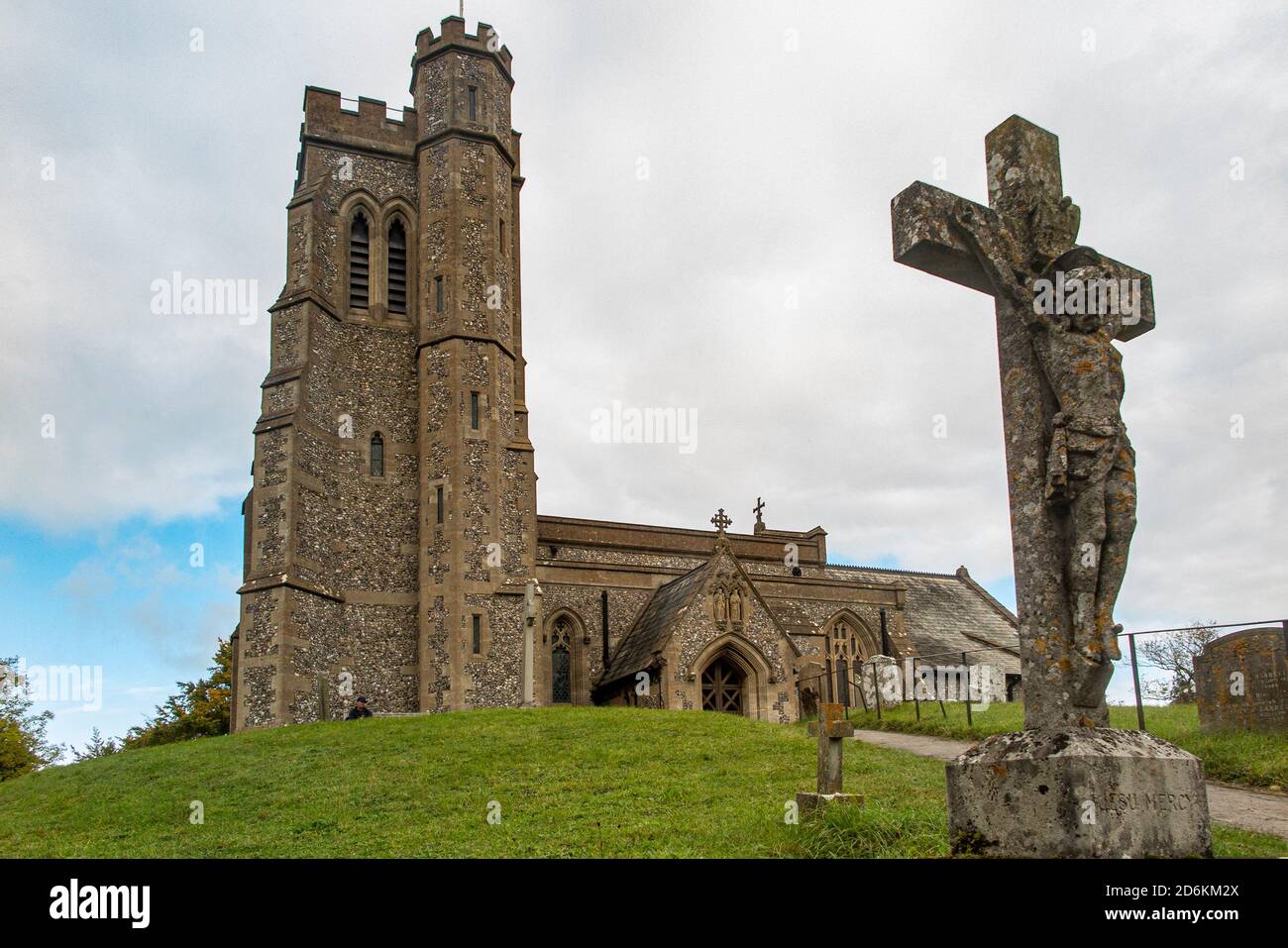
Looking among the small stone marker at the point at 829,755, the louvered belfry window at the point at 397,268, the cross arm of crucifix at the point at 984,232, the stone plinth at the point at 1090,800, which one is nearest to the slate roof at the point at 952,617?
the louvered belfry window at the point at 397,268

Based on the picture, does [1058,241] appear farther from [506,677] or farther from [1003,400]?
[506,677]

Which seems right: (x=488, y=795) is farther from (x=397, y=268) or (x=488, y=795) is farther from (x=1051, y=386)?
(x=397, y=268)

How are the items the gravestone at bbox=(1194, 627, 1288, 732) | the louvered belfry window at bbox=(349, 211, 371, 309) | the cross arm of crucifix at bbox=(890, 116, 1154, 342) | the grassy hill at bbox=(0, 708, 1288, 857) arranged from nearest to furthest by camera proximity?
the cross arm of crucifix at bbox=(890, 116, 1154, 342) < the grassy hill at bbox=(0, 708, 1288, 857) < the gravestone at bbox=(1194, 627, 1288, 732) < the louvered belfry window at bbox=(349, 211, 371, 309)

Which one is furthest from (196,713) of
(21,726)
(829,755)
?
(829,755)

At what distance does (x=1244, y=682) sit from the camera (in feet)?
40.8

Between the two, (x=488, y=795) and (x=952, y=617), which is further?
(x=952, y=617)

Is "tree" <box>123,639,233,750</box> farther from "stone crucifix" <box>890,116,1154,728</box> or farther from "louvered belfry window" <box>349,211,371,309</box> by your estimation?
"stone crucifix" <box>890,116,1154,728</box>

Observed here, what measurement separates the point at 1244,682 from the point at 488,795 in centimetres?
952

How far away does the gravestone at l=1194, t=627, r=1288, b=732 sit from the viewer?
12.1m

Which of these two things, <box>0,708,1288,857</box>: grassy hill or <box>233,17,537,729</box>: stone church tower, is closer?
<box>0,708,1288,857</box>: grassy hill

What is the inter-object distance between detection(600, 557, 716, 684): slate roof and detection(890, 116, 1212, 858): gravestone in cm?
1929

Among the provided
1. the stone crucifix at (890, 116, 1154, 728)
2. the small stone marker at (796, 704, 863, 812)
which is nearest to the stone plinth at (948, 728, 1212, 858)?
the stone crucifix at (890, 116, 1154, 728)

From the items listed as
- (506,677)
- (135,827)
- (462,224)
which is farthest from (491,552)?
(135,827)

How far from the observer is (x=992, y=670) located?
30.0 metres
